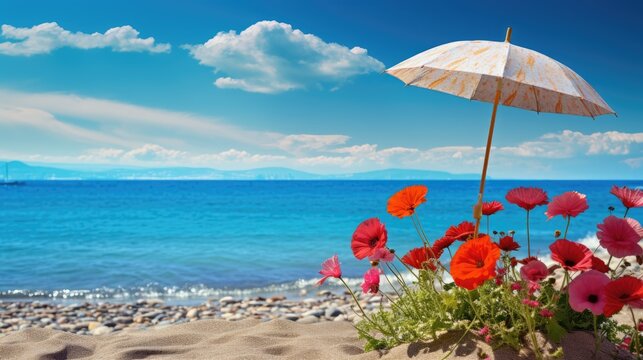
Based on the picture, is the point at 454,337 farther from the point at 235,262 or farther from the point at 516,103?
the point at 235,262

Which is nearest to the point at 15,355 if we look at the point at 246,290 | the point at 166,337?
the point at 166,337

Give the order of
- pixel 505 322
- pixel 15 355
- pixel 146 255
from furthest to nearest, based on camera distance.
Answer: pixel 146 255 < pixel 15 355 < pixel 505 322

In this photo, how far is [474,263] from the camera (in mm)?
2646

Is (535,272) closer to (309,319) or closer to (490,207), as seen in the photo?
(490,207)

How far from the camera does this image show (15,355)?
4.49m

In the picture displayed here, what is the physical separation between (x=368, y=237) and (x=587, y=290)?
1201 millimetres

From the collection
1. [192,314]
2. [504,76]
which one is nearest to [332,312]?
[192,314]

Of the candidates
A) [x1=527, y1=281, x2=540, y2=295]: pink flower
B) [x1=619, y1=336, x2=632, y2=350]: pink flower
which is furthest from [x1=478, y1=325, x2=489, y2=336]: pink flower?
[x1=619, y1=336, x2=632, y2=350]: pink flower

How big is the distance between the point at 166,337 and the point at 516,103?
365 cm

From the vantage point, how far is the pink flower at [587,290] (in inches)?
108

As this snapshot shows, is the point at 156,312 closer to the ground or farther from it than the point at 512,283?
closer to the ground

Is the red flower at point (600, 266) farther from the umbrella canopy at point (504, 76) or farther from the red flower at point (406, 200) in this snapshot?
the red flower at point (406, 200)

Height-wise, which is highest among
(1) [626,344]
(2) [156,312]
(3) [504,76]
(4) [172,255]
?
(3) [504,76]

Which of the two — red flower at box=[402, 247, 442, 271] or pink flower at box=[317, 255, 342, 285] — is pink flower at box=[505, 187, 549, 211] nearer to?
red flower at box=[402, 247, 442, 271]
